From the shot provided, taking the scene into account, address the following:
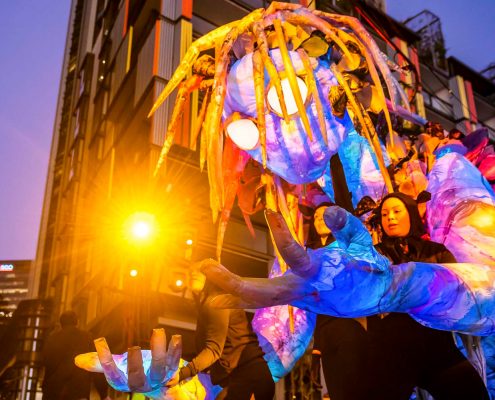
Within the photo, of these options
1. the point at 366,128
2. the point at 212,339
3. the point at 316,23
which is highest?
the point at 316,23

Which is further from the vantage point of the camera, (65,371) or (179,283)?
(179,283)

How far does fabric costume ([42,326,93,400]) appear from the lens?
4.38m

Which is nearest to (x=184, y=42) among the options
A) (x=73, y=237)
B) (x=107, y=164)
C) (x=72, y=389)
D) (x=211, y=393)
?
(x=107, y=164)

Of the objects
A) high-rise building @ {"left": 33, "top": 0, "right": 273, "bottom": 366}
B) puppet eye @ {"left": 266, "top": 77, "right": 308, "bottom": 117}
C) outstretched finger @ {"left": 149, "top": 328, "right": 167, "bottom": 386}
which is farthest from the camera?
high-rise building @ {"left": 33, "top": 0, "right": 273, "bottom": 366}

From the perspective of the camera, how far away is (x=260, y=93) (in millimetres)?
2678

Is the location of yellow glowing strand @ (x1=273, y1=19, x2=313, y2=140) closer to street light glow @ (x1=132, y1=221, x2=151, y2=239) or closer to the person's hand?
the person's hand

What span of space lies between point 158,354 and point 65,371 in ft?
7.94

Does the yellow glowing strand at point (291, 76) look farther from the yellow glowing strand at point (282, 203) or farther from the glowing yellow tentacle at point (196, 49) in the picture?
the yellow glowing strand at point (282, 203)

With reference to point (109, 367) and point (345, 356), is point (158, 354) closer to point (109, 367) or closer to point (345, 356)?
point (109, 367)

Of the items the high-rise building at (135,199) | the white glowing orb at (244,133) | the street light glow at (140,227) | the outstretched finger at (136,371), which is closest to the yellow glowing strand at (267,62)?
the white glowing orb at (244,133)

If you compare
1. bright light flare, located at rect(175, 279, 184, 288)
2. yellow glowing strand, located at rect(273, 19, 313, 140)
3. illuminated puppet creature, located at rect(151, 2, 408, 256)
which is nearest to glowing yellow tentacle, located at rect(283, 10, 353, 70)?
illuminated puppet creature, located at rect(151, 2, 408, 256)

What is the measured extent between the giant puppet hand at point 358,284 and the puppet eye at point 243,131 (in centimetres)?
112

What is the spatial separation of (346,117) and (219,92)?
0.75m

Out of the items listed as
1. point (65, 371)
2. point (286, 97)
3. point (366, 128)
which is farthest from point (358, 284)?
point (65, 371)
